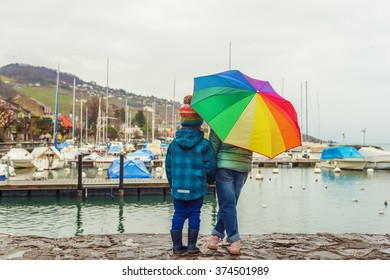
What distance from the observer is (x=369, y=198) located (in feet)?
85.2

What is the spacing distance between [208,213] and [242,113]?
51.3 ft

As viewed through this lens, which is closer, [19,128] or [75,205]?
[75,205]

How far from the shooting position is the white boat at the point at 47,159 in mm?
38562

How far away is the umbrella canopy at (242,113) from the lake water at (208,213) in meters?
11.6

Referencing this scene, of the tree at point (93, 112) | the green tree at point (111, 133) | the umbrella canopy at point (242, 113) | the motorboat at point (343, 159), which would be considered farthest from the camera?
the tree at point (93, 112)

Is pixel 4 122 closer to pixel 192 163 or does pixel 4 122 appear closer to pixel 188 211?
pixel 188 211

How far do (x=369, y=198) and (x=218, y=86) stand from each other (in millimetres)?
23918

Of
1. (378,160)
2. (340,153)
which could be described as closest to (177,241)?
(340,153)

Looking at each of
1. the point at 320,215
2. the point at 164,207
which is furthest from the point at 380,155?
the point at 164,207

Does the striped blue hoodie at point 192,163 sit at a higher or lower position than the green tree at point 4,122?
lower

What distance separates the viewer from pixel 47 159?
128ft

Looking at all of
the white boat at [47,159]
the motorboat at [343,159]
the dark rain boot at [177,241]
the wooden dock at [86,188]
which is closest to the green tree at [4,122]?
the white boat at [47,159]

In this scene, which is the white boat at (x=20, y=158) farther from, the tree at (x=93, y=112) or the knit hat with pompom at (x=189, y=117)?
the tree at (x=93, y=112)
